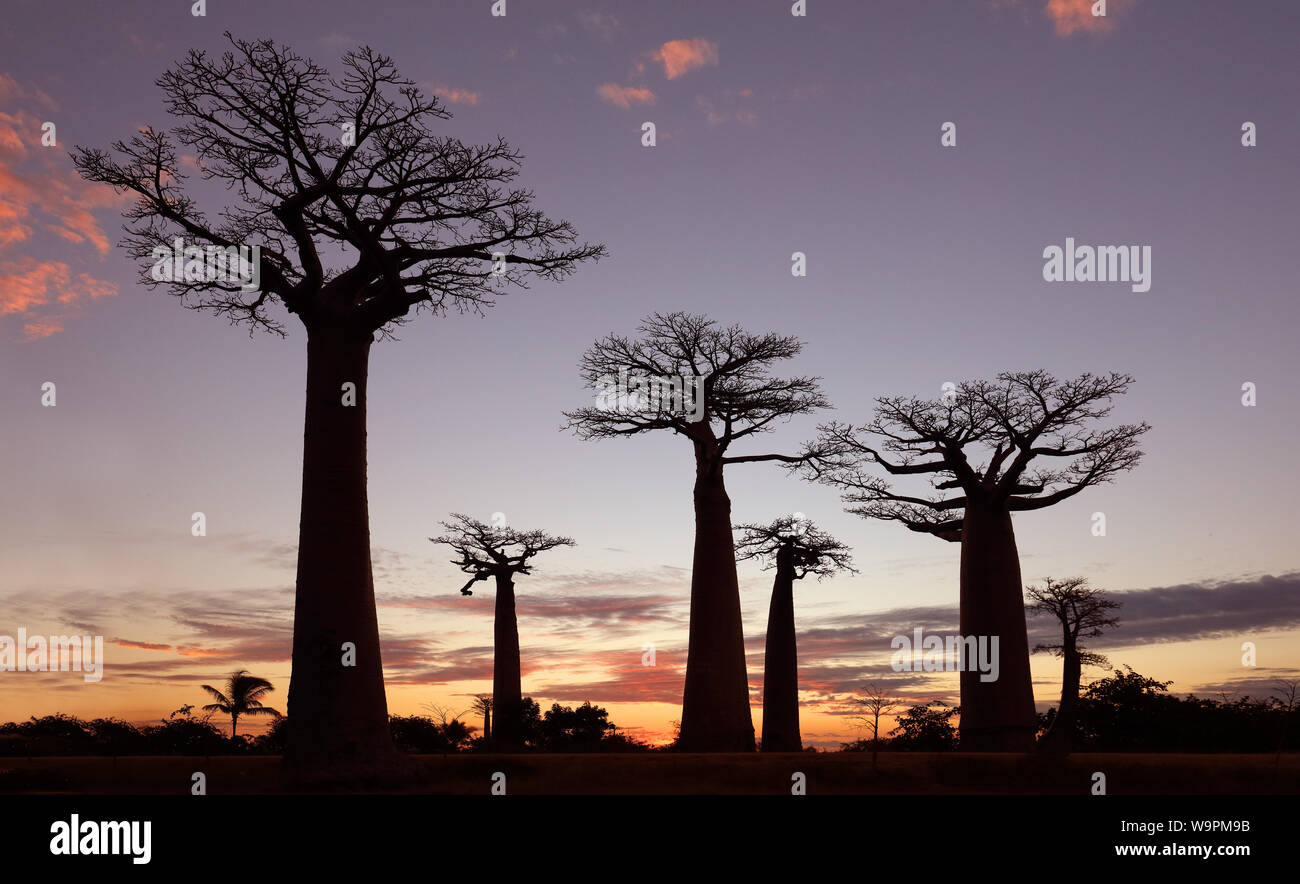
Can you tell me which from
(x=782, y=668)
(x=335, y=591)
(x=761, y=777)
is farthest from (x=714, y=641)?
(x=335, y=591)

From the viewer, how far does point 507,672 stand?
31.8 m

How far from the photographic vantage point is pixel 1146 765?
15289mm

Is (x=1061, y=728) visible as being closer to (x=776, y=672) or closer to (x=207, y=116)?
(x=776, y=672)

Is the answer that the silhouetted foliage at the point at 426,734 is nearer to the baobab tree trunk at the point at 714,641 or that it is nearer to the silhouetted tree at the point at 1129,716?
the baobab tree trunk at the point at 714,641

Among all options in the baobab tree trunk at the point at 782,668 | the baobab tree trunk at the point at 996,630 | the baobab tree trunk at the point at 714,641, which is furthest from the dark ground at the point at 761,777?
the baobab tree trunk at the point at 782,668

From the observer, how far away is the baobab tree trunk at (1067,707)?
1570 centimetres

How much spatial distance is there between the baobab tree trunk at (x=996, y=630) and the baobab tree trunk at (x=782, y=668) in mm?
5449

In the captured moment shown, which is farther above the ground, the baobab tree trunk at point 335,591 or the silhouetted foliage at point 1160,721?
the baobab tree trunk at point 335,591

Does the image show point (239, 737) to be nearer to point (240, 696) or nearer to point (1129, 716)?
point (240, 696)

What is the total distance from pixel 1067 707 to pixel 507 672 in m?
19.4

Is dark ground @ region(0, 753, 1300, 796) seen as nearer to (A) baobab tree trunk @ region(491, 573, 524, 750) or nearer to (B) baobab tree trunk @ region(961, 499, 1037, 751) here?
(B) baobab tree trunk @ region(961, 499, 1037, 751)

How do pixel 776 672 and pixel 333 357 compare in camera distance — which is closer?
pixel 333 357
